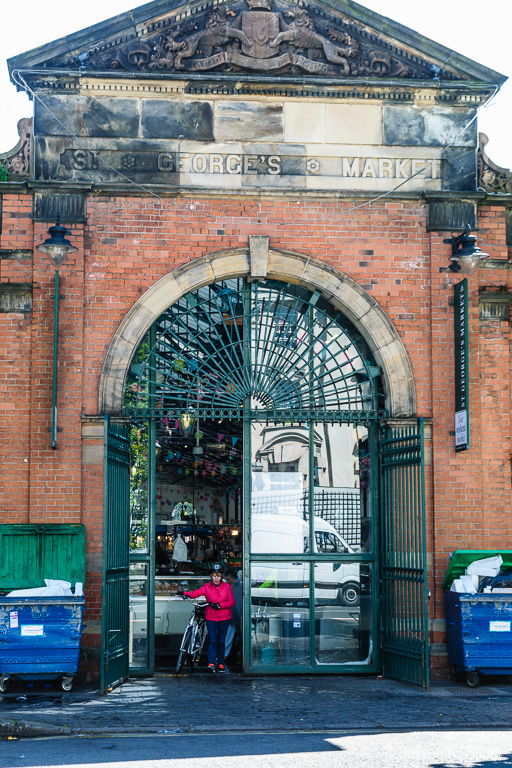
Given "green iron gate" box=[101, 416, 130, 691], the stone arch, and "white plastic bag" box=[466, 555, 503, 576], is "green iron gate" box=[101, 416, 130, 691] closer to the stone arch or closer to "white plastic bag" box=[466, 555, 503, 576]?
the stone arch

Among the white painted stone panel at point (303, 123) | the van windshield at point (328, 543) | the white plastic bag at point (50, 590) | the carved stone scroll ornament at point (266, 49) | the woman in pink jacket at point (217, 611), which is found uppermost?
the carved stone scroll ornament at point (266, 49)

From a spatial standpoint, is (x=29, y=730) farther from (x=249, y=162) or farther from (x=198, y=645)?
(x=249, y=162)

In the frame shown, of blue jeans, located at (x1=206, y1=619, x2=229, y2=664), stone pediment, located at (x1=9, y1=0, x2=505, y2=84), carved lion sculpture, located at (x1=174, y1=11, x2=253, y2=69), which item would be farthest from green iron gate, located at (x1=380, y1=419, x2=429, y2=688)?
carved lion sculpture, located at (x1=174, y1=11, x2=253, y2=69)

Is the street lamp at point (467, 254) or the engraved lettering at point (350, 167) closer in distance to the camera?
the street lamp at point (467, 254)

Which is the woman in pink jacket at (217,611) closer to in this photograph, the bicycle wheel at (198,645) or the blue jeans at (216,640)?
the blue jeans at (216,640)

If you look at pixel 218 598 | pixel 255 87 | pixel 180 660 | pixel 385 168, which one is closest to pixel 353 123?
pixel 385 168

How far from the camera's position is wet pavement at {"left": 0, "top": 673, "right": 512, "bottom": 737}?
884 centimetres

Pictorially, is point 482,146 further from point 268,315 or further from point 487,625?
point 487,625

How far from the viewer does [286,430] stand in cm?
1226

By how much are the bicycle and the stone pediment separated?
649cm

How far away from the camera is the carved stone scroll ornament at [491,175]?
12.4 metres

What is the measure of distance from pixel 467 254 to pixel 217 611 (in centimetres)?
514

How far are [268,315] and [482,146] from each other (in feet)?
11.0

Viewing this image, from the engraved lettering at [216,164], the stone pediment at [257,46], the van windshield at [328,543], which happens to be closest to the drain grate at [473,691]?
the van windshield at [328,543]
